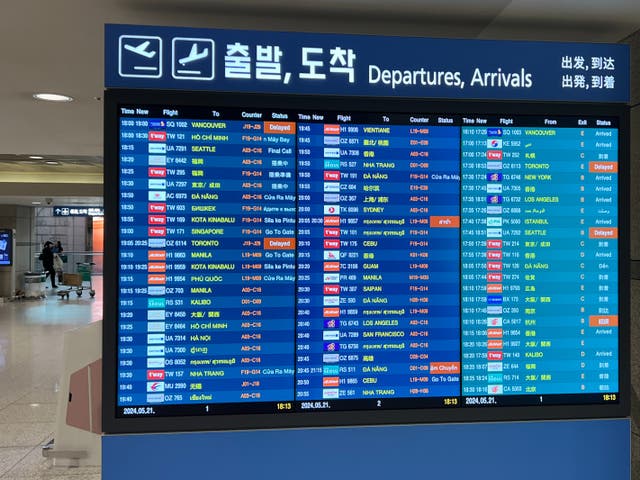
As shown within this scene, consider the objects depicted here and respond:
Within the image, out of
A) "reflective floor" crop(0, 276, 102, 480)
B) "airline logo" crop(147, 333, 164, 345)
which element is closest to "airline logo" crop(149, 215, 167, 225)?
"airline logo" crop(147, 333, 164, 345)

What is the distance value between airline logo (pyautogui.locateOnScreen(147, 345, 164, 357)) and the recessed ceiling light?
92.7 inches

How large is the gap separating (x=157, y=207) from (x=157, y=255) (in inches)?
6.9

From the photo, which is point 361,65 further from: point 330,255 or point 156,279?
point 156,279

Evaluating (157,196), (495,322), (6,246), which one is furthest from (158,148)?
(6,246)

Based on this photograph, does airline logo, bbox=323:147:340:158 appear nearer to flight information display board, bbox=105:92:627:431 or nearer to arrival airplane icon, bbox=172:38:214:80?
flight information display board, bbox=105:92:627:431

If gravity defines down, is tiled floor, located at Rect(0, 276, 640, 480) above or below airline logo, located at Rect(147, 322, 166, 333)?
below

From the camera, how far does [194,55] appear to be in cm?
194

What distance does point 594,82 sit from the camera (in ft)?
6.82

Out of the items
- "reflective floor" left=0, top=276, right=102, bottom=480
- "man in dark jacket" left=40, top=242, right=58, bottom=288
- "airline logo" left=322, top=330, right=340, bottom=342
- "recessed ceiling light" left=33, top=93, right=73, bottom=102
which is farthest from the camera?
"man in dark jacket" left=40, top=242, right=58, bottom=288

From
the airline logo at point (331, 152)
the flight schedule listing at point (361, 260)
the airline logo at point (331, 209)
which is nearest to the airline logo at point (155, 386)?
the flight schedule listing at point (361, 260)

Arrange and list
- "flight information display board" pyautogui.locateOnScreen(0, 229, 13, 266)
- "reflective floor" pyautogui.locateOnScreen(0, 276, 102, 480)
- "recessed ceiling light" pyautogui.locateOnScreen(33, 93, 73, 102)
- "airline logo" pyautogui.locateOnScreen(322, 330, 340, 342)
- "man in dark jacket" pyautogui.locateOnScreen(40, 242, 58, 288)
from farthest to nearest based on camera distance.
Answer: "man in dark jacket" pyautogui.locateOnScreen(40, 242, 58, 288) → "flight information display board" pyautogui.locateOnScreen(0, 229, 13, 266) → "reflective floor" pyautogui.locateOnScreen(0, 276, 102, 480) → "recessed ceiling light" pyautogui.locateOnScreen(33, 93, 73, 102) → "airline logo" pyautogui.locateOnScreen(322, 330, 340, 342)

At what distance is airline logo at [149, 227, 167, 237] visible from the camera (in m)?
1.94

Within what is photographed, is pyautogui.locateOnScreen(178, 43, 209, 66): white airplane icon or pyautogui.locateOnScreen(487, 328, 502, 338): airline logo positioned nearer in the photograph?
pyautogui.locateOnScreen(178, 43, 209, 66): white airplane icon

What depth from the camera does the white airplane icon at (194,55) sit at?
1.93 m
